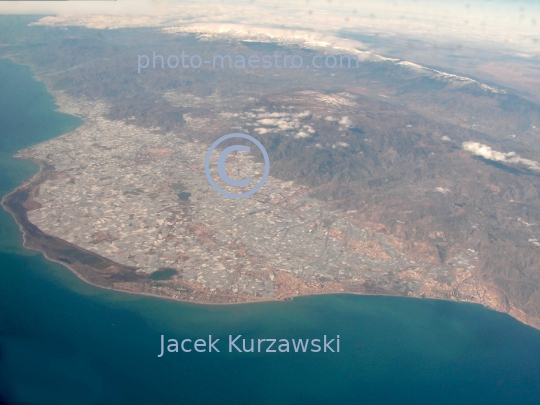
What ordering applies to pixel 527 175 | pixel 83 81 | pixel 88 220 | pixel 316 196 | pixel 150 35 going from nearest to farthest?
pixel 88 220
pixel 316 196
pixel 527 175
pixel 83 81
pixel 150 35

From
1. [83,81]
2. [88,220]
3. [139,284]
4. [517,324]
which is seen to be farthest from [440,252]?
[83,81]

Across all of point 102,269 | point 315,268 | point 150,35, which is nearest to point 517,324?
point 315,268

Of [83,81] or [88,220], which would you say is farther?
[83,81]

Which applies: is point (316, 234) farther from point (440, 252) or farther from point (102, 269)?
point (102, 269)

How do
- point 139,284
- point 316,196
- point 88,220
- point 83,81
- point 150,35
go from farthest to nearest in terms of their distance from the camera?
point 150,35 < point 83,81 < point 316,196 < point 88,220 < point 139,284

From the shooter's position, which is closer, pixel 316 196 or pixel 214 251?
pixel 214 251

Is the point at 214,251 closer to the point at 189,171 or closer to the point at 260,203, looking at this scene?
the point at 260,203

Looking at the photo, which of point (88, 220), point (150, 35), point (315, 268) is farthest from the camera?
point (150, 35)

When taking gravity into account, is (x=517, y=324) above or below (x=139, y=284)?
below

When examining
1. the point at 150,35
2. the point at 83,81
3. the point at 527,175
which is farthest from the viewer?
the point at 150,35

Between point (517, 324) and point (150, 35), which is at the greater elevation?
point (150, 35)
